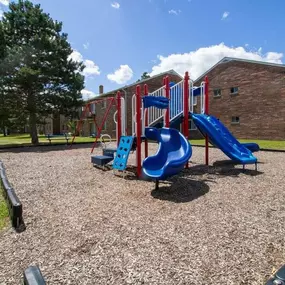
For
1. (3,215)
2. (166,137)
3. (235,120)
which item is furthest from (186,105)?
(235,120)

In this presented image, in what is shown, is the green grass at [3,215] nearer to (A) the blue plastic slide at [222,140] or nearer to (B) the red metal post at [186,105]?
(B) the red metal post at [186,105]

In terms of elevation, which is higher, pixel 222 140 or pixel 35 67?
pixel 35 67

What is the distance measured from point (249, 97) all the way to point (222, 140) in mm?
14594

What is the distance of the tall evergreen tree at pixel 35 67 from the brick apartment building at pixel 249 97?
12.0 metres

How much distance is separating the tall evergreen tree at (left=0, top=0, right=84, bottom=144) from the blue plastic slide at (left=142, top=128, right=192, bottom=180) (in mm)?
12995

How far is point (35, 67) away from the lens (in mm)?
17219

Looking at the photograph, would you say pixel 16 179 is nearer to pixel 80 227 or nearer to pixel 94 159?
pixel 94 159

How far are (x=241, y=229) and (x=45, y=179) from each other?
5276mm

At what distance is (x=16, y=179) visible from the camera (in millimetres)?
6895

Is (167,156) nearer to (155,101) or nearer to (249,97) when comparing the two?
(155,101)

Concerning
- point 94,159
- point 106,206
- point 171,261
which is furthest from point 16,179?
point 171,261

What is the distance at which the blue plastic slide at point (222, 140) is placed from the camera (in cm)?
721

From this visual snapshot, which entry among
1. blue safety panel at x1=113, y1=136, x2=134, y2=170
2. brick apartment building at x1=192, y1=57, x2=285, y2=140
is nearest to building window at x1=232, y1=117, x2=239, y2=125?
brick apartment building at x1=192, y1=57, x2=285, y2=140

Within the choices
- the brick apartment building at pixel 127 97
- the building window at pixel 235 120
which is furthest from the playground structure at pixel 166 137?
the brick apartment building at pixel 127 97
